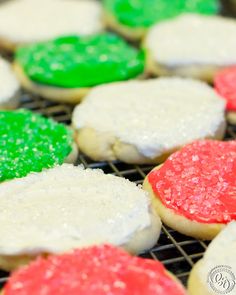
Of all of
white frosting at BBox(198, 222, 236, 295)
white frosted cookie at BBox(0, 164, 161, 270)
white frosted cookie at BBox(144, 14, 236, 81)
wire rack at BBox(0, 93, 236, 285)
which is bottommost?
wire rack at BBox(0, 93, 236, 285)

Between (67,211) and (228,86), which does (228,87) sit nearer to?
(228,86)

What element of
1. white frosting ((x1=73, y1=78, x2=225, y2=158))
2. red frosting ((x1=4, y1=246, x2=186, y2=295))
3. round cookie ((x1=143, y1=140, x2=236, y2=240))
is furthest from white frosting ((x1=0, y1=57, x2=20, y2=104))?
red frosting ((x1=4, y1=246, x2=186, y2=295))

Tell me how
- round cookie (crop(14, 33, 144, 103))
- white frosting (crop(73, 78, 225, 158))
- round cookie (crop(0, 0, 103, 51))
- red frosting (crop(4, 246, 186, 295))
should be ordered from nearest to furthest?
red frosting (crop(4, 246, 186, 295)), white frosting (crop(73, 78, 225, 158)), round cookie (crop(14, 33, 144, 103)), round cookie (crop(0, 0, 103, 51))

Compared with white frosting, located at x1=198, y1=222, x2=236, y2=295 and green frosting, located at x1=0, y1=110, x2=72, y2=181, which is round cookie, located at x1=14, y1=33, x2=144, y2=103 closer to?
green frosting, located at x1=0, y1=110, x2=72, y2=181

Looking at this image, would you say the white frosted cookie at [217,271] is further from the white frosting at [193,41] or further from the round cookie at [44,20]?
the round cookie at [44,20]

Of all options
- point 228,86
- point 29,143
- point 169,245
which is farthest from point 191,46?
point 169,245

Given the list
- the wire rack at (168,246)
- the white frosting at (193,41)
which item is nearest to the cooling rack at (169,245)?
the wire rack at (168,246)

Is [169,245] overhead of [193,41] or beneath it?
beneath
